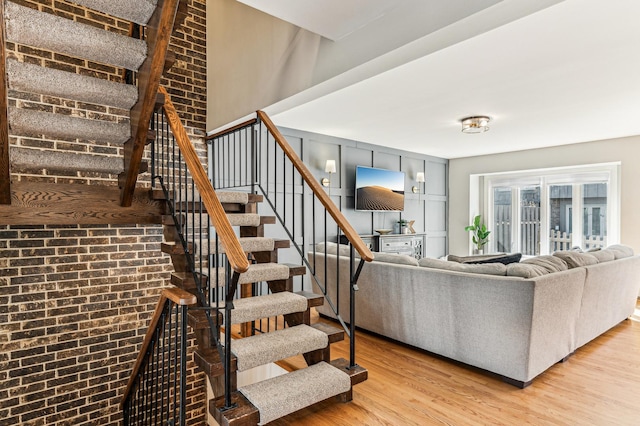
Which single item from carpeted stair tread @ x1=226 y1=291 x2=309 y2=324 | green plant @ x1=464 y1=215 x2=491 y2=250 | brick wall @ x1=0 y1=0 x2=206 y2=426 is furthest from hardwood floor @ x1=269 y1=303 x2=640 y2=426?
green plant @ x1=464 y1=215 x2=491 y2=250

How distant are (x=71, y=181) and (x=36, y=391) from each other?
1724 millimetres

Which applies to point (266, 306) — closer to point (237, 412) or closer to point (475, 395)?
point (237, 412)

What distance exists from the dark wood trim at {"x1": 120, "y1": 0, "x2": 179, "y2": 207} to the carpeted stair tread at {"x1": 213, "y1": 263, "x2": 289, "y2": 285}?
0.95 metres

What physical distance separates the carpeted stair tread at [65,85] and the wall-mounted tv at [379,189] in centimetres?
411

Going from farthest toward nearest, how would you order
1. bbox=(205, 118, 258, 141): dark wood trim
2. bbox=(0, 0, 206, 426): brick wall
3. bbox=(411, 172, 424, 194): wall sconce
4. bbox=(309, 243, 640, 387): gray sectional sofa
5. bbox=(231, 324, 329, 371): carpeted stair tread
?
1. bbox=(411, 172, 424, 194): wall sconce
2. bbox=(205, 118, 258, 141): dark wood trim
3. bbox=(0, 0, 206, 426): brick wall
4. bbox=(309, 243, 640, 387): gray sectional sofa
5. bbox=(231, 324, 329, 371): carpeted stair tread

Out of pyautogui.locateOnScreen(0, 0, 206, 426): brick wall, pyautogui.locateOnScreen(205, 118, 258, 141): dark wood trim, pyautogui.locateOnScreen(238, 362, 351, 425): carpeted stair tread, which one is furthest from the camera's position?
pyautogui.locateOnScreen(205, 118, 258, 141): dark wood trim

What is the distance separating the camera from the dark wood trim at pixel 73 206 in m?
2.55

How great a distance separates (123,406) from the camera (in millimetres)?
3383

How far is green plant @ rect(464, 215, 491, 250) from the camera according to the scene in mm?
7207

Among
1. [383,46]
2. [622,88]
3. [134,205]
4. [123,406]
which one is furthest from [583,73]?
[123,406]

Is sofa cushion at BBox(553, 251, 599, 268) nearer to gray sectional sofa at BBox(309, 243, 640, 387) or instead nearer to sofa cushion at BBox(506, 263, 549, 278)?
gray sectional sofa at BBox(309, 243, 640, 387)

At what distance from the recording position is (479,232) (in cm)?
722

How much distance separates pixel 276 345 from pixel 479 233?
593 cm

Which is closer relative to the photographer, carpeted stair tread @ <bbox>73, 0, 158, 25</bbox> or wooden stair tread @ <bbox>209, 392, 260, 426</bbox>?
carpeted stair tread @ <bbox>73, 0, 158, 25</bbox>
